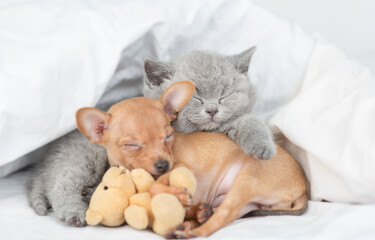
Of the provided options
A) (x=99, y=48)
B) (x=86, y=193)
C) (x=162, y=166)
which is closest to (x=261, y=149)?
(x=162, y=166)

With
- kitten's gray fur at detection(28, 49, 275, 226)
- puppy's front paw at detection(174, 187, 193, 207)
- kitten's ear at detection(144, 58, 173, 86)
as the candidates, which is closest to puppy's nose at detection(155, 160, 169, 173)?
puppy's front paw at detection(174, 187, 193, 207)

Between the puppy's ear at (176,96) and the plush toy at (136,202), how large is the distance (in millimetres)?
247

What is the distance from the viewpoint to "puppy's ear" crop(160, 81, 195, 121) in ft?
4.78

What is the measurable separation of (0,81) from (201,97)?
2.04 feet

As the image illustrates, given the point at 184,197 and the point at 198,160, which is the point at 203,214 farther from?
the point at 198,160

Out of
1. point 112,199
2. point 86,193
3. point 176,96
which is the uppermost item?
point 176,96

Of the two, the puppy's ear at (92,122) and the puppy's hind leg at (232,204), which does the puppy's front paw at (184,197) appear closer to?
the puppy's hind leg at (232,204)

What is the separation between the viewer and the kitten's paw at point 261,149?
144 centimetres

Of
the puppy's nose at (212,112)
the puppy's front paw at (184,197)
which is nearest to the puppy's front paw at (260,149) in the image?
the puppy's nose at (212,112)

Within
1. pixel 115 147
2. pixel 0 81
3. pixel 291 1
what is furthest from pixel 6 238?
pixel 291 1

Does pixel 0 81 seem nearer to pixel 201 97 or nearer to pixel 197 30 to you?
pixel 201 97

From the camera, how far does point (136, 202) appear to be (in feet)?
4.39

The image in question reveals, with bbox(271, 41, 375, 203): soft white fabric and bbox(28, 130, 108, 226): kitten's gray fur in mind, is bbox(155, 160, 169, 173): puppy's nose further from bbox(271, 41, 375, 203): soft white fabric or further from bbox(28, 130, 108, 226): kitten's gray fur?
bbox(271, 41, 375, 203): soft white fabric

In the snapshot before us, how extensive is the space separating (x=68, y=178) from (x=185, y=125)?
402mm
